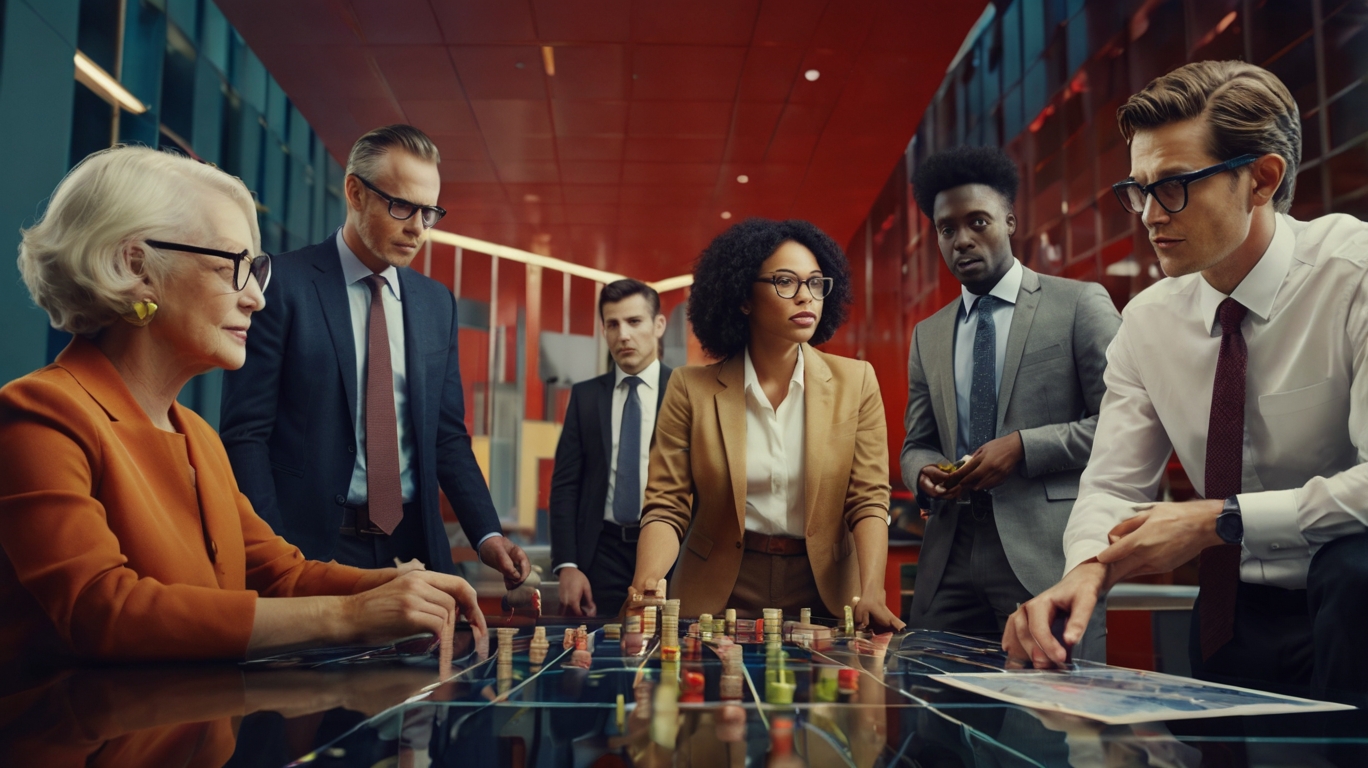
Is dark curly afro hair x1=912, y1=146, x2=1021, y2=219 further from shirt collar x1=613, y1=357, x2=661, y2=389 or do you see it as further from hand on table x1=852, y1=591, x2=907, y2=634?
shirt collar x1=613, y1=357, x2=661, y2=389

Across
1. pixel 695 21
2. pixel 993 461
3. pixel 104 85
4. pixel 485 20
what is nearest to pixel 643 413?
pixel 993 461

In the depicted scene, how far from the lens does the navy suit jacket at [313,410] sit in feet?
7.93

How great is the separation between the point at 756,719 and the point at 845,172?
8.17 m

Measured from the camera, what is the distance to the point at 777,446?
2.53m

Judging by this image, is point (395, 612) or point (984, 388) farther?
point (984, 388)

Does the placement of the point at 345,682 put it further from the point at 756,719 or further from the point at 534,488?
the point at 534,488

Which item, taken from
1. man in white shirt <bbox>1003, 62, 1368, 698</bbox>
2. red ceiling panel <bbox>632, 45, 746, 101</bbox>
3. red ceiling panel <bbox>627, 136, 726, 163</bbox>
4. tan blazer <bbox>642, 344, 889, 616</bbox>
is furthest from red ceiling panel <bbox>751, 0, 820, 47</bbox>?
man in white shirt <bbox>1003, 62, 1368, 698</bbox>

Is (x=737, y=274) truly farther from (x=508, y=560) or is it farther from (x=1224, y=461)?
(x=1224, y=461)

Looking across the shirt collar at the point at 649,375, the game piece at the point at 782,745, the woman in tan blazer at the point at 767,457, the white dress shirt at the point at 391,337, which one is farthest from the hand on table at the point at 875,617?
the shirt collar at the point at 649,375

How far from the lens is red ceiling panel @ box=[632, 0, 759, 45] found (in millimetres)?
5816

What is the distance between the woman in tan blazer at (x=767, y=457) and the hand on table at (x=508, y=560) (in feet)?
1.04

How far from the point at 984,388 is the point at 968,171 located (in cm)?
72

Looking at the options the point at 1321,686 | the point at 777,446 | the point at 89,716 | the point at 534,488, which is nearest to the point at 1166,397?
the point at 1321,686

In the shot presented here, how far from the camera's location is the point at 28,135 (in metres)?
3.99
